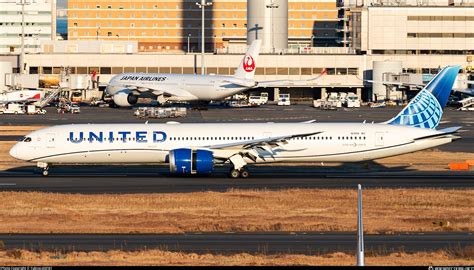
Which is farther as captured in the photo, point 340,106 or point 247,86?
point 340,106

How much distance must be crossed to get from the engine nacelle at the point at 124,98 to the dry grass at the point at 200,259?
113088mm

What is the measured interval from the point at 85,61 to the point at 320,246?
502 feet

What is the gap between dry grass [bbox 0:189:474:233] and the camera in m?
44.4

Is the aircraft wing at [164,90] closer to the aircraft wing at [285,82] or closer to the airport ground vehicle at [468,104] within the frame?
the aircraft wing at [285,82]

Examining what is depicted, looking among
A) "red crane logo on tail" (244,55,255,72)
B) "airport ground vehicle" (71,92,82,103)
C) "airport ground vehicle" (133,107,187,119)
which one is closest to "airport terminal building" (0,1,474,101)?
"airport ground vehicle" (71,92,82,103)

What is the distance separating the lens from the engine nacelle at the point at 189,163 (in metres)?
63.7

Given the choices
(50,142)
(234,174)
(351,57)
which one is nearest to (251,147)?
(234,174)

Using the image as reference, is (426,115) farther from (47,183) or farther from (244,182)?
(47,183)

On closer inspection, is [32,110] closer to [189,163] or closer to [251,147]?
[251,147]

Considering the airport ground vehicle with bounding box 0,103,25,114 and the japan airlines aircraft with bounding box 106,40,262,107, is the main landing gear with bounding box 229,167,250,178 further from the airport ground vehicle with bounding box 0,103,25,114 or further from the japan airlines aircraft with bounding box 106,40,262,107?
the airport ground vehicle with bounding box 0,103,25,114

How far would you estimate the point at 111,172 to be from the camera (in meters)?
69.2

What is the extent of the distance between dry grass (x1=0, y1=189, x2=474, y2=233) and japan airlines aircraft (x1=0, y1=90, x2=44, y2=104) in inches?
3952

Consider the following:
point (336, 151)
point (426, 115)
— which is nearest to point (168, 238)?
point (336, 151)

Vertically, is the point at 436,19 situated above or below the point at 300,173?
above
